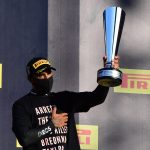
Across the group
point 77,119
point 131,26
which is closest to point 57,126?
point 77,119

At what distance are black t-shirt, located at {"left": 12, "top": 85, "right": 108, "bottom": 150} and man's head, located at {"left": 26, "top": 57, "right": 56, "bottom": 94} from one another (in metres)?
0.06

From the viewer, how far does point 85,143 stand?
4.44 m

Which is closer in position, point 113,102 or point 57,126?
point 57,126

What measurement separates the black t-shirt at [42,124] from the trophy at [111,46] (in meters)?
0.10

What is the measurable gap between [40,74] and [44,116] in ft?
Answer: 0.89

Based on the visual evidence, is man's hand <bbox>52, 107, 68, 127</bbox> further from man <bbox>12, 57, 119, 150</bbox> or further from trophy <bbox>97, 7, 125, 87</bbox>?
trophy <bbox>97, 7, 125, 87</bbox>

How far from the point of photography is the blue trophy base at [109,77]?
302 cm

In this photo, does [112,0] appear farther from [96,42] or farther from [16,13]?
[16,13]

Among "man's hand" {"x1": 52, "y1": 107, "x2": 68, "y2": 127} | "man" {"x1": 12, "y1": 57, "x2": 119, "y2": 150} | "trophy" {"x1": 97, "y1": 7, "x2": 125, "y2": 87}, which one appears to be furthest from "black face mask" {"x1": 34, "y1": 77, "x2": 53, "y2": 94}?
"trophy" {"x1": 97, "y1": 7, "x2": 125, "y2": 87}

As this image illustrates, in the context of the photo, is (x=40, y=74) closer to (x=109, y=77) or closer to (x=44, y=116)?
(x=44, y=116)

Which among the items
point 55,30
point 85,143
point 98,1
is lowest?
point 85,143

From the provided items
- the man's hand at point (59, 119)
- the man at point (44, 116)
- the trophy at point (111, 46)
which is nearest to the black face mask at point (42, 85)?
the man at point (44, 116)

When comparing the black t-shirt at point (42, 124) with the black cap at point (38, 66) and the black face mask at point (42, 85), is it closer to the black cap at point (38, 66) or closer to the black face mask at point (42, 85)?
the black face mask at point (42, 85)

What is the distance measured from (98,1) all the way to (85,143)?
4.36 feet
